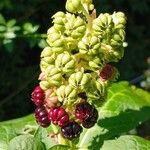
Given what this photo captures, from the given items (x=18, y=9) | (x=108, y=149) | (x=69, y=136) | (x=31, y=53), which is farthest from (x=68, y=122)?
(x=31, y=53)

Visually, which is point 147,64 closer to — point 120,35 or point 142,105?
point 142,105

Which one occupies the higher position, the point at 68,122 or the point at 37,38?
the point at 37,38

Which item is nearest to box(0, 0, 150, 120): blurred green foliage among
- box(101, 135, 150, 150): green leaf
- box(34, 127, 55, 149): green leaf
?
box(34, 127, 55, 149): green leaf

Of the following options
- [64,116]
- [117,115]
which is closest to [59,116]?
[64,116]

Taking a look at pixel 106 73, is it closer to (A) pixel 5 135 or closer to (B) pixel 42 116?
(B) pixel 42 116

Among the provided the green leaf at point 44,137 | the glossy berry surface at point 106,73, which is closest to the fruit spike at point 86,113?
the glossy berry surface at point 106,73

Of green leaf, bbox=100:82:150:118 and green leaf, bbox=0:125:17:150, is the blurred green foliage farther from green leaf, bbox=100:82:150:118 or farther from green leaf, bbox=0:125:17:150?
green leaf, bbox=0:125:17:150
